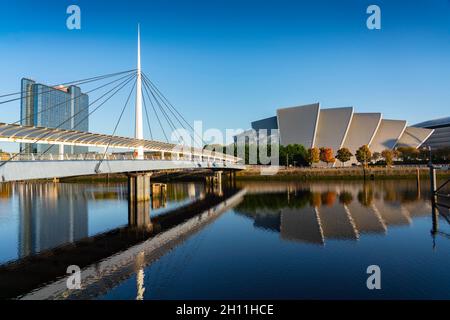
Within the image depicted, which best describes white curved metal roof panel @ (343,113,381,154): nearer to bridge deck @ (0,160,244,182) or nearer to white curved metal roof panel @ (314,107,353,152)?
white curved metal roof panel @ (314,107,353,152)

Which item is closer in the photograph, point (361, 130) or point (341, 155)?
point (341, 155)

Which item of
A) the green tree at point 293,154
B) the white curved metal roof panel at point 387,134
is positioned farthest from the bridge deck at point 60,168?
the white curved metal roof panel at point 387,134

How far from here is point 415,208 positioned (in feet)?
71.2

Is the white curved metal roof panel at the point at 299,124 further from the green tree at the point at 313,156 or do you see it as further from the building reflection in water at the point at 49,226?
the building reflection in water at the point at 49,226

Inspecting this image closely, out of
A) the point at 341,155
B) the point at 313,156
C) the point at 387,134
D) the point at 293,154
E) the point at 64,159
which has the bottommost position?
the point at 64,159

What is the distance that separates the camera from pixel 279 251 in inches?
481

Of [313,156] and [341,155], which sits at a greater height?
[341,155]

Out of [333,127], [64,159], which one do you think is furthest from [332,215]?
[333,127]

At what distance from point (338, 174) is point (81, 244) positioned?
4509 cm

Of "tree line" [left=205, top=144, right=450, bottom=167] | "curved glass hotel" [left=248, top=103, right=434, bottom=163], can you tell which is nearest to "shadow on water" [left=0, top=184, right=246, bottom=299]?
"tree line" [left=205, top=144, right=450, bottom=167]

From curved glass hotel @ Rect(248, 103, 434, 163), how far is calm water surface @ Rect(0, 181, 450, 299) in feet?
169

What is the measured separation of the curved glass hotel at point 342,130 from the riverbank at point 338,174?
64.3 feet

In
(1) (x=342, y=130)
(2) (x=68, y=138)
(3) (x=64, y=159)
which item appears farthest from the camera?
(1) (x=342, y=130)

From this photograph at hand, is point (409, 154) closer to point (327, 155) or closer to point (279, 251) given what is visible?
point (327, 155)
